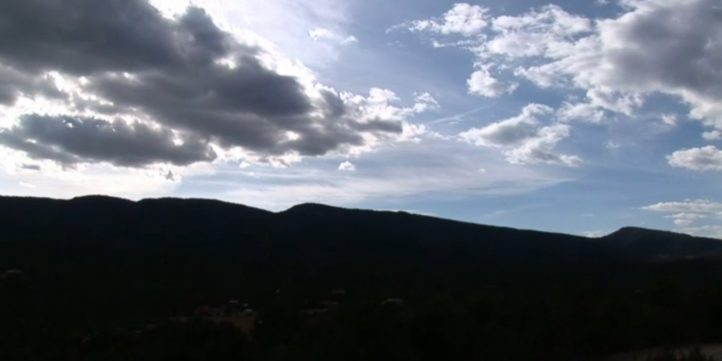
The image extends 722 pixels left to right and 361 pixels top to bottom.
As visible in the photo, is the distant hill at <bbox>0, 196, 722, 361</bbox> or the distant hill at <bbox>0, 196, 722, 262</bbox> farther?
the distant hill at <bbox>0, 196, 722, 262</bbox>

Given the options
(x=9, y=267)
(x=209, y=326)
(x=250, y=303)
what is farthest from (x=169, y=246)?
(x=209, y=326)

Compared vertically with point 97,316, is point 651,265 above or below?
above

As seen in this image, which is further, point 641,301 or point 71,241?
point 71,241

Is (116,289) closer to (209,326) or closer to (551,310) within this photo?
(209,326)

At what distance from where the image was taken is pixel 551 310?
76.6 feet

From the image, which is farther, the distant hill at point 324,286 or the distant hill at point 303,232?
the distant hill at point 303,232

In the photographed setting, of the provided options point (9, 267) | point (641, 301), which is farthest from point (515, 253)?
point (641, 301)

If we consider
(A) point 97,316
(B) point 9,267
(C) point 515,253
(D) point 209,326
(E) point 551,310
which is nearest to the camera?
(E) point 551,310

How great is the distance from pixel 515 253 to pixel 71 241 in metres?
42.5

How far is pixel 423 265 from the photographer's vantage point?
7512 cm

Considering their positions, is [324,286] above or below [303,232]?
below

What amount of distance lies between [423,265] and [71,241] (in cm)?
3084

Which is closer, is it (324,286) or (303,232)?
(324,286)

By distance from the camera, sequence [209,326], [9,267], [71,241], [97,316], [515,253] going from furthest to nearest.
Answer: [515,253] → [71,241] → [9,267] → [97,316] → [209,326]
